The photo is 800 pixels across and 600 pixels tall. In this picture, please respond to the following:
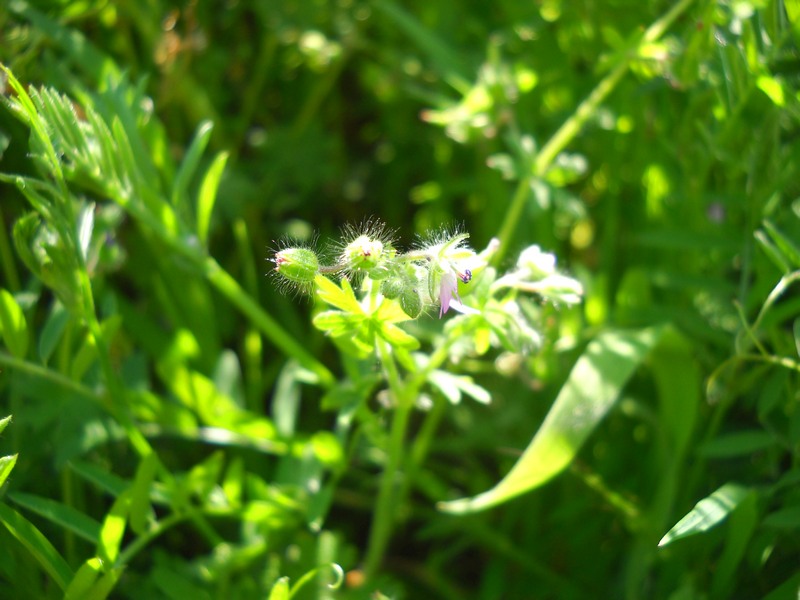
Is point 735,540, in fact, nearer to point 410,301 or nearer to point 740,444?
point 740,444

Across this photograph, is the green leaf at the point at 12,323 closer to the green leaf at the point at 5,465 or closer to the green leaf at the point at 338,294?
the green leaf at the point at 5,465

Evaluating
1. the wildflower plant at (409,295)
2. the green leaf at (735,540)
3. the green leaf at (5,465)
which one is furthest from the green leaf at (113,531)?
the green leaf at (735,540)

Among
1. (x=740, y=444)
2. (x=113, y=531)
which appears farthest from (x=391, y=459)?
(x=740, y=444)

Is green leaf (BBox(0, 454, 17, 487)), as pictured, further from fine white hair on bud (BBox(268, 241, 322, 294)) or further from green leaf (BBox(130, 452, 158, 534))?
fine white hair on bud (BBox(268, 241, 322, 294))

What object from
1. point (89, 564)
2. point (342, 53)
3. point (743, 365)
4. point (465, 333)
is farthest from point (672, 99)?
point (89, 564)

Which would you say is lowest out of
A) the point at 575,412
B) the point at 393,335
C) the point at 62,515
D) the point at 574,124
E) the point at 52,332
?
the point at 62,515

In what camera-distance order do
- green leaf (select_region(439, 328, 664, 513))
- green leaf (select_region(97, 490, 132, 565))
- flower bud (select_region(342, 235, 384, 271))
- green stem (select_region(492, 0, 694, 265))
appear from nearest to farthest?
flower bud (select_region(342, 235, 384, 271)) < green leaf (select_region(97, 490, 132, 565)) < green leaf (select_region(439, 328, 664, 513)) < green stem (select_region(492, 0, 694, 265))

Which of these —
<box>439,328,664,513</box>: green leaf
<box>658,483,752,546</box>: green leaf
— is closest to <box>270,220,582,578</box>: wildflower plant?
<box>439,328,664,513</box>: green leaf
